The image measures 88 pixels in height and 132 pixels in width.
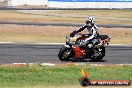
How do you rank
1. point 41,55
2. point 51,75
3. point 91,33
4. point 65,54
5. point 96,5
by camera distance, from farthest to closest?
1. point 96,5
2. point 41,55
3. point 91,33
4. point 65,54
5. point 51,75

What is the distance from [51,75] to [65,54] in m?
5.61

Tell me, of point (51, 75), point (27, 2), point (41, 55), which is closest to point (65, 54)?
point (41, 55)

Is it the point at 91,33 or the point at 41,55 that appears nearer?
the point at 91,33

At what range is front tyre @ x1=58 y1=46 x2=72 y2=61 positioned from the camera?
2070 cm

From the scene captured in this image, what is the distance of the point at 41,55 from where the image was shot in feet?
75.0

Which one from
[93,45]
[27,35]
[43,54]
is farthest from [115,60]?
[27,35]

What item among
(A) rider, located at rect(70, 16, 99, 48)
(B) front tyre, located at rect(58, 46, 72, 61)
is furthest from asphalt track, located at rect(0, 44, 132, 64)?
(A) rider, located at rect(70, 16, 99, 48)

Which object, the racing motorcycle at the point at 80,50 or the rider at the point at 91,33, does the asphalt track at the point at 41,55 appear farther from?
the rider at the point at 91,33

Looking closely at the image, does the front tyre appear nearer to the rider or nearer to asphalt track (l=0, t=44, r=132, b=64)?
asphalt track (l=0, t=44, r=132, b=64)

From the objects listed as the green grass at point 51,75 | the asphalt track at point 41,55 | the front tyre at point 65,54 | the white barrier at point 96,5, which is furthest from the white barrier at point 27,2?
the green grass at point 51,75

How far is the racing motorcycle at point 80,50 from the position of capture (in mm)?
20703

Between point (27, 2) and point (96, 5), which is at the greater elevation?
point (96, 5)

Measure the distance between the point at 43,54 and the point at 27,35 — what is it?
13.3 metres

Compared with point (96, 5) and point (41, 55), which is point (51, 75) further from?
point (96, 5)
